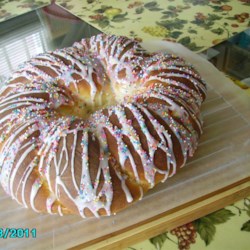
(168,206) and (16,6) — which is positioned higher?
(16,6)

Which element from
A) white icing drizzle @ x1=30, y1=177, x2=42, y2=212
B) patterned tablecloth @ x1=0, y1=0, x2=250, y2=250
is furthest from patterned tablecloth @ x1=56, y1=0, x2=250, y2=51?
white icing drizzle @ x1=30, y1=177, x2=42, y2=212

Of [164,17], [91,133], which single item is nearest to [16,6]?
[164,17]

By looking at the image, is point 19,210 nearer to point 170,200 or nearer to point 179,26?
point 170,200

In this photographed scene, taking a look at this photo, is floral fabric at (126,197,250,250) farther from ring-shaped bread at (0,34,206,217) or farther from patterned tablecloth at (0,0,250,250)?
patterned tablecloth at (0,0,250,250)

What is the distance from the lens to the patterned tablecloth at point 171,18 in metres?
1.51

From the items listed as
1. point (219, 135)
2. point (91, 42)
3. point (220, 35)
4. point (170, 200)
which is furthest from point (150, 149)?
point (220, 35)

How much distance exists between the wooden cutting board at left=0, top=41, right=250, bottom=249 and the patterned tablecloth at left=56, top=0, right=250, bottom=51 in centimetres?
55

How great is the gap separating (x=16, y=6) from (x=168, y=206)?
1.33 metres

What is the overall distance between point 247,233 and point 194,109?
33 cm

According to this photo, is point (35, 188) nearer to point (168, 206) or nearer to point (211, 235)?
point (168, 206)

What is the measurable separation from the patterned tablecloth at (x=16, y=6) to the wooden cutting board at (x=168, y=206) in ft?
3.48

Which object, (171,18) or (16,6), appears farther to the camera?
(16,6)

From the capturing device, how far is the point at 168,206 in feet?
2.91

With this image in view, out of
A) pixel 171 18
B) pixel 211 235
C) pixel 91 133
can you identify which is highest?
pixel 91 133
